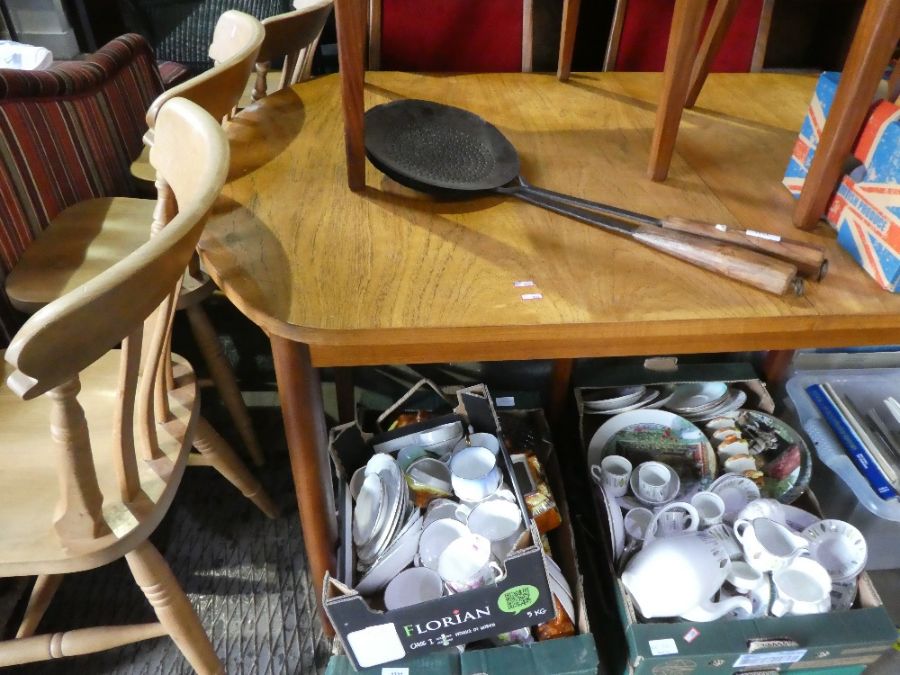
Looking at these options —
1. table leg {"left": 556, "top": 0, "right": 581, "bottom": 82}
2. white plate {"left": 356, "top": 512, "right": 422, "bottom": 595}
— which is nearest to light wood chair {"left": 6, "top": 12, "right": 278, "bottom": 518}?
white plate {"left": 356, "top": 512, "right": 422, "bottom": 595}

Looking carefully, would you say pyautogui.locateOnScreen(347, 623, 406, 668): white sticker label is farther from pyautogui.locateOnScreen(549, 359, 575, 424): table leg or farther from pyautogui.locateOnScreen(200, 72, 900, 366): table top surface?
pyautogui.locateOnScreen(549, 359, 575, 424): table leg

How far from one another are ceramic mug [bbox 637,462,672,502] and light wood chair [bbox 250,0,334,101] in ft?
2.93

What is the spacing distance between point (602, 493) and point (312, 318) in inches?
25.3

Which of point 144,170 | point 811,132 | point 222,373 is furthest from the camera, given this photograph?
point 144,170

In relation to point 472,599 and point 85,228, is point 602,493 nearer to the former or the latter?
point 472,599

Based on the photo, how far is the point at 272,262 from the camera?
2.26ft

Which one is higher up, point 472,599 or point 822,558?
point 472,599

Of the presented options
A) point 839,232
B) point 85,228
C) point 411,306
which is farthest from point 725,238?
point 85,228

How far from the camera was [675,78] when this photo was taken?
0.79m

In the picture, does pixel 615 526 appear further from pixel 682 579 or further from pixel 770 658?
pixel 770 658

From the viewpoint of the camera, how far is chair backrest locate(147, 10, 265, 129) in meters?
0.74

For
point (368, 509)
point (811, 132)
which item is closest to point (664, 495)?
point (368, 509)

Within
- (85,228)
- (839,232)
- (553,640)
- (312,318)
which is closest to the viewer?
(312,318)

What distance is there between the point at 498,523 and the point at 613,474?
0.25 m
